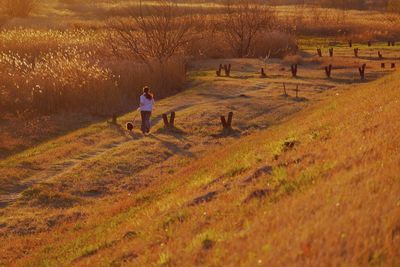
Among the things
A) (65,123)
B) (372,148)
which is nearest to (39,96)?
(65,123)

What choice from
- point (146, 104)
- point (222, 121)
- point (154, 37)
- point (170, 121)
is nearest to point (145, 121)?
point (146, 104)

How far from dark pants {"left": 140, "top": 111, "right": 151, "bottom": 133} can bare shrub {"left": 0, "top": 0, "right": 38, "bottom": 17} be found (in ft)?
161

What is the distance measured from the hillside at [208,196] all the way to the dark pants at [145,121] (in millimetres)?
536

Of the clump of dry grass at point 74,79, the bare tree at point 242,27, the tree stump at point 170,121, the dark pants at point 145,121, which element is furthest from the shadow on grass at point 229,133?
the bare tree at point 242,27

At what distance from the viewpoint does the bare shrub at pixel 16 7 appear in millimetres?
63969

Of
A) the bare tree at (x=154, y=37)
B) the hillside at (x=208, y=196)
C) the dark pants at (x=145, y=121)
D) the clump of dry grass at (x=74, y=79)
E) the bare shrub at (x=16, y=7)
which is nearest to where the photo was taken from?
the hillside at (x=208, y=196)

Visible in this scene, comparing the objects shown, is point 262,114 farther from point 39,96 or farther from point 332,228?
point 332,228

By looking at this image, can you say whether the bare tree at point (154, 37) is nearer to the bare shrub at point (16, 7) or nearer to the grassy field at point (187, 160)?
the grassy field at point (187, 160)

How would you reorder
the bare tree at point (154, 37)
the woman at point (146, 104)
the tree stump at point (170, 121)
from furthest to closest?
1. the bare tree at point (154, 37)
2. the tree stump at point (170, 121)
3. the woman at point (146, 104)

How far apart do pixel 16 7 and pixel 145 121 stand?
4994 cm

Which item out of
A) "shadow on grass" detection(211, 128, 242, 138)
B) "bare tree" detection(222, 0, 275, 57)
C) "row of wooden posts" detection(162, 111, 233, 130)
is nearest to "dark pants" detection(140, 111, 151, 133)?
"row of wooden posts" detection(162, 111, 233, 130)

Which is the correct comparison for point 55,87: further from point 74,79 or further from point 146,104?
point 146,104

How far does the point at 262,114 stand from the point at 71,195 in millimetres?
9860

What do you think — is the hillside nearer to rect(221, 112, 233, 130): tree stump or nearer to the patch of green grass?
the patch of green grass
